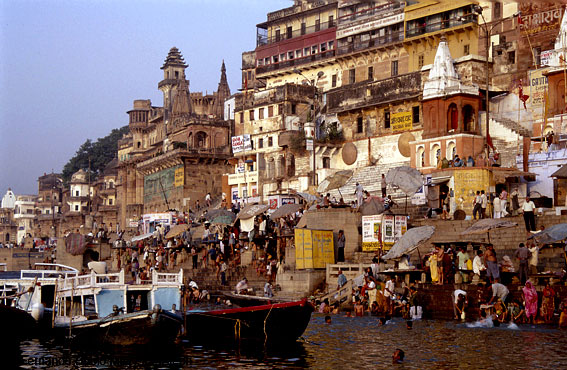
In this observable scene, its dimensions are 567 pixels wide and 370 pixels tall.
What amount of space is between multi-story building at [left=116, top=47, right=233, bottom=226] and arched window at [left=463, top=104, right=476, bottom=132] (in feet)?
81.4

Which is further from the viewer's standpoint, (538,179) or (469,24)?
(469,24)

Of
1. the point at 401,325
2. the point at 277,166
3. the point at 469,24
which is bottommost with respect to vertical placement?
the point at 401,325

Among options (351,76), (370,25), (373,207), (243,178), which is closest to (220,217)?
(373,207)

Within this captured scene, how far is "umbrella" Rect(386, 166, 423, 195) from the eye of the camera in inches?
970

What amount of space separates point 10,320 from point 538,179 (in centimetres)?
1887

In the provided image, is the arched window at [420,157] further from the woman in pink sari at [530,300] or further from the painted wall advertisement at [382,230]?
the woman in pink sari at [530,300]

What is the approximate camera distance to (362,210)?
2495 centimetres

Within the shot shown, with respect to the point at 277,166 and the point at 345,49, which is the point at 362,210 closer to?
the point at 277,166

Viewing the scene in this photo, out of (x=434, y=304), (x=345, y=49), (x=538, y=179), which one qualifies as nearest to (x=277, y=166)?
(x=345, y=49)

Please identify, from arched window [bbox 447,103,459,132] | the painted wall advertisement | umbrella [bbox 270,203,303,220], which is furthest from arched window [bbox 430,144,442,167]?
the painted wall advertisement

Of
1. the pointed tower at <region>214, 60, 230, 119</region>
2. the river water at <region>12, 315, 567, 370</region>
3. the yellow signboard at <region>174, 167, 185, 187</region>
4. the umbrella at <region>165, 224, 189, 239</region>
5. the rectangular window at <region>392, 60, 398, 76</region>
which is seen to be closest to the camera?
the river water at <region>12, 315, 567, 370</region>

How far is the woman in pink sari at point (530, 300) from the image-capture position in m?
16.4

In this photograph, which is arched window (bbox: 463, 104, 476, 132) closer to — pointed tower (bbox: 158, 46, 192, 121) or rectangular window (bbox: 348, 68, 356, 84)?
rectangular window (bbox: 348, 68, 356, 84)

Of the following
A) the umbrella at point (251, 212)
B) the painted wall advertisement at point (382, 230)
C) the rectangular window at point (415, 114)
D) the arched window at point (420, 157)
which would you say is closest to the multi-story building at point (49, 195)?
the rectangular window at point (415, 114)
